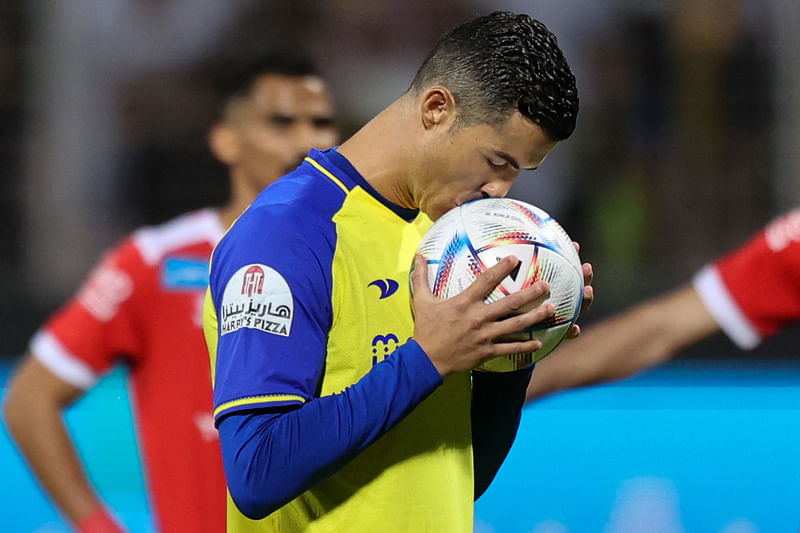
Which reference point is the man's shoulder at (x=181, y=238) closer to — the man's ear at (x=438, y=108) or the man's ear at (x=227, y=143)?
the man's ear at (x=227, y=143)

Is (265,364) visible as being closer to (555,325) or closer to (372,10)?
(555,325)

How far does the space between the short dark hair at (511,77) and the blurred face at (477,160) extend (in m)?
0.02

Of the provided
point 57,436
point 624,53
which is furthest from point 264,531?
point 624,53

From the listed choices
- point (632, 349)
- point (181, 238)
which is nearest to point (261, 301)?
point (181, 238)

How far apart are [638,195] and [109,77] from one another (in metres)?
2.96

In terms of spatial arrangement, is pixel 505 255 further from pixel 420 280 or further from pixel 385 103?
pixel 385 103

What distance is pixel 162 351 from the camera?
319cm

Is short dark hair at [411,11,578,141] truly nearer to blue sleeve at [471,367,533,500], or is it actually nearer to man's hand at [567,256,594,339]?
man's hand at [567,256,594,339]

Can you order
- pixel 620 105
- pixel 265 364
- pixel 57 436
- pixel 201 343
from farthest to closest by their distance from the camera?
pixel 620 105 → pixel 57 436 → pixel 201 343 → pixel 265 364

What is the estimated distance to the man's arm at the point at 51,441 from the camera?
11.2 feet

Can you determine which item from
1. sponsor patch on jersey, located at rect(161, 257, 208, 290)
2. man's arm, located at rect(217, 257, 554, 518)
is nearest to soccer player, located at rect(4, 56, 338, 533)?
sponsor patch on jersey, located at rect(161, 257, 208, 290)

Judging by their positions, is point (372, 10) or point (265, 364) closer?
point (265, 364)

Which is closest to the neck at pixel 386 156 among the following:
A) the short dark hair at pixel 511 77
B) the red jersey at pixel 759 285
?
the short dark hair at pixel 511 77

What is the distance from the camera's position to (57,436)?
3.40m
